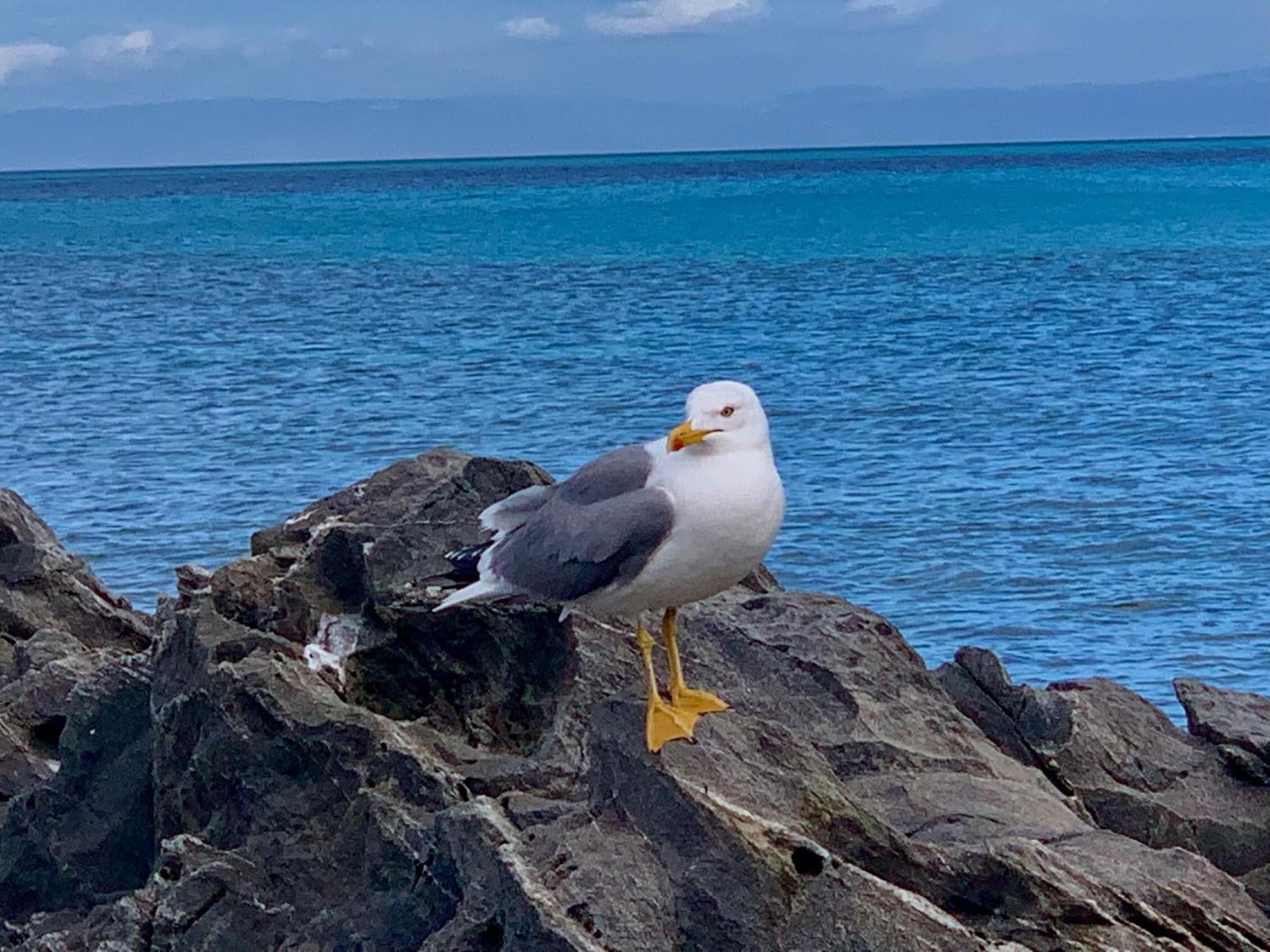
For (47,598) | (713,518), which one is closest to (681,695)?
(713,518)

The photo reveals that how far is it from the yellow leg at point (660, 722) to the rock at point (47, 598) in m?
6.28

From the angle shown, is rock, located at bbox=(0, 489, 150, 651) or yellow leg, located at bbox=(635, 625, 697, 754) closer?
yellow leg, located at bbox=(635, 625, 697, 754)

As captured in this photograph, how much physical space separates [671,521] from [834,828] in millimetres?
1190

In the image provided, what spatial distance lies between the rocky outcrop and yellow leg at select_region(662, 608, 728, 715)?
0.46ft

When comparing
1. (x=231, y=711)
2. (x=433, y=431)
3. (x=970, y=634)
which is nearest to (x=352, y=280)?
(x=433, y=431)

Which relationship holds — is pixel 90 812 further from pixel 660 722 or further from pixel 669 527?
pixel 669 527

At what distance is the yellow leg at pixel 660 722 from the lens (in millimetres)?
6648

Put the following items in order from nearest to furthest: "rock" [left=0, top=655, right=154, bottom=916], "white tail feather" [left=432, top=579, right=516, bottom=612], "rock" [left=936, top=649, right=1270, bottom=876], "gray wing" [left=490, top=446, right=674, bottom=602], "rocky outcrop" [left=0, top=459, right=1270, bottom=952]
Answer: "rocky outcrop" [left=0, top=459, right=1270, bottom=952] < "gray wing" [left=490, top=446, right=674, bottom=602] < "white tail feather" [left=432, top=579, right=516, bottom=612] < "rock" [left=936, top=649, right=1270, bottom=876] < "rock" [left=0, top=655, right=154, bottom=916]

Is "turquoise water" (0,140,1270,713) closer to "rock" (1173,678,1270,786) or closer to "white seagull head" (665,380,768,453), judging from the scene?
"rock" (1173,678,1270,786)

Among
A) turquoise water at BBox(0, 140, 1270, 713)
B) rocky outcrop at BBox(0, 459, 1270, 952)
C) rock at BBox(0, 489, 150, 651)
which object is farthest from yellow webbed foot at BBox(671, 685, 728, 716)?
turquoise water at BBox(0, 140, 1270, 713)

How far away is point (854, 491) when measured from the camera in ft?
70.4

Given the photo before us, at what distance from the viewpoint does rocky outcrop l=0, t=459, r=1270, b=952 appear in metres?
6.28

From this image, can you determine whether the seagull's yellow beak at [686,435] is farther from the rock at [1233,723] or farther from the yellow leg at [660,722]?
the rock at [1233,723]

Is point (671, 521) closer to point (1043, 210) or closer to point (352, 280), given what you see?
point (352, 280)
